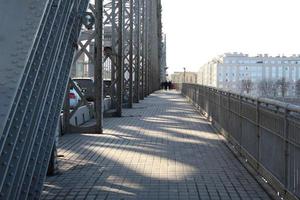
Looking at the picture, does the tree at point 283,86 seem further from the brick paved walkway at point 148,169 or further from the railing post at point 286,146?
the railing post at point 286,146

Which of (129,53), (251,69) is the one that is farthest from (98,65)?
(251,69)

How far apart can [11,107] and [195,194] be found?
9.39ft

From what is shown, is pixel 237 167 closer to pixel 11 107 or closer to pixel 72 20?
pixel 72 20

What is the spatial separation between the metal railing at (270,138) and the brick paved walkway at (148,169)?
1.01ft

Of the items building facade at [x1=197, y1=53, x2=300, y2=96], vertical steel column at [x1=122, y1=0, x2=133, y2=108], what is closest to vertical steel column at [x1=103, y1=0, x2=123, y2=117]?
vertical steel column at [x1=122, y1=0, x2=133, y2=108]

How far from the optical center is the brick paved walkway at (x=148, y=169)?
7.37m

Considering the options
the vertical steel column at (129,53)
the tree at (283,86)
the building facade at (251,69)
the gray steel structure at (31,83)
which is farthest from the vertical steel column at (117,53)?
the building facade at (251,69)

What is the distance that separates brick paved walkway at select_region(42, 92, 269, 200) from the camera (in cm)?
737

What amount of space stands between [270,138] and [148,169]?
239 centimetres

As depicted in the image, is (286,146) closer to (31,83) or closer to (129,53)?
(31,83)

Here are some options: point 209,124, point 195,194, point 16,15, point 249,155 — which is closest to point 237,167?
point 249,155

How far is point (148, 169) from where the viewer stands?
30.2 ft

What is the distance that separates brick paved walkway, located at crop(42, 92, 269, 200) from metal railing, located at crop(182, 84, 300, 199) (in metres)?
0.31

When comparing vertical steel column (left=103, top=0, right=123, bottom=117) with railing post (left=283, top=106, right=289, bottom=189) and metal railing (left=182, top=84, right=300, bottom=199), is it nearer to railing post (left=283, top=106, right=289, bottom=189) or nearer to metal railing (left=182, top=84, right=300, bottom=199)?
metal railing (left=182, top=84, right=300, bottom=199)
